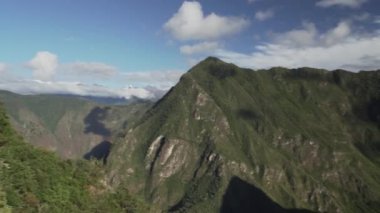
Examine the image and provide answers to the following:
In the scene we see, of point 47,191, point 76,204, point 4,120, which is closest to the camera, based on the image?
point 47,191

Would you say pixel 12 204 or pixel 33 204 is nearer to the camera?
pixel 12 204

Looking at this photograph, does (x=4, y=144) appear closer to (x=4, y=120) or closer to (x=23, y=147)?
(x=23, y=147)

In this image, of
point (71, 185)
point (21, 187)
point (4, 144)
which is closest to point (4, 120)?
point (4, 144)

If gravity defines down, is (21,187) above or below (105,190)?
above

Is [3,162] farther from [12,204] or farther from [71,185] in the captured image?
[71,185]

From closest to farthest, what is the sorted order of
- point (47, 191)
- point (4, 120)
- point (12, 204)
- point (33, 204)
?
1. point (12, 204)
2. point (33, 204)
3. point (47, 191)
4. point (4, 120)

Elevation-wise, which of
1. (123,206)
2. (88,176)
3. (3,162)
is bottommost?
(123,206)
